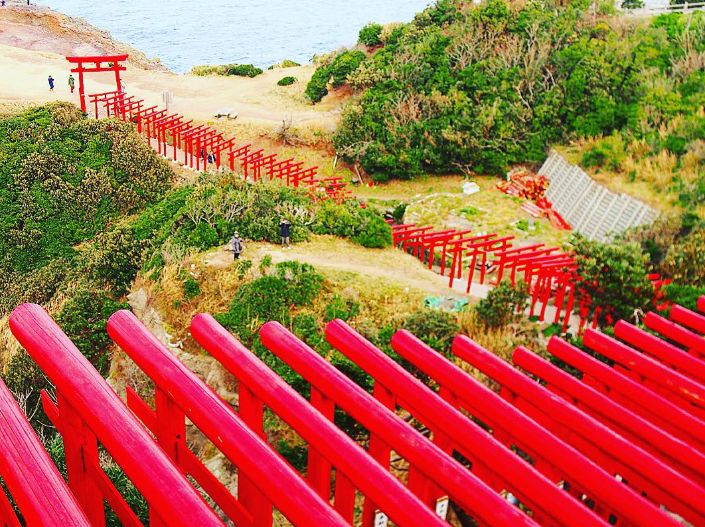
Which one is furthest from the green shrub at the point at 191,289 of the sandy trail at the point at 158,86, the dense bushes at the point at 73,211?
the sandy trail at the point at 158,86

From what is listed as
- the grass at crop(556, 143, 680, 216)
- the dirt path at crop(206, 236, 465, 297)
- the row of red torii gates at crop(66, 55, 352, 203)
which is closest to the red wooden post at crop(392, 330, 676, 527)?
the dirt path at crop(206, 236, 465, 297)

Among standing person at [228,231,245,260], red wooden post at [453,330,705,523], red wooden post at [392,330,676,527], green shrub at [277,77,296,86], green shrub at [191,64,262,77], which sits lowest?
green shrub at [191,64,262,77]

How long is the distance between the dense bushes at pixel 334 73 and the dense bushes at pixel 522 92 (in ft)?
12.9

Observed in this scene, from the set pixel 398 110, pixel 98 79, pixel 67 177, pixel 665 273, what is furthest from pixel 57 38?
pixel 665 273

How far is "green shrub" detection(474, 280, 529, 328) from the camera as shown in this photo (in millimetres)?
14836

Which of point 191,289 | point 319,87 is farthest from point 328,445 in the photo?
point 319,87

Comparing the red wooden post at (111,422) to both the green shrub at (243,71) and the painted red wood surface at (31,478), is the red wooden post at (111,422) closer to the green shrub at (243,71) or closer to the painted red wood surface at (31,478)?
the painted red wood surface at (31,478)

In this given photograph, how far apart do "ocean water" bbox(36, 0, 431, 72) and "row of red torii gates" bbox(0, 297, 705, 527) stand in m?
68.3

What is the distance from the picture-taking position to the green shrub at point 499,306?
48.7ft

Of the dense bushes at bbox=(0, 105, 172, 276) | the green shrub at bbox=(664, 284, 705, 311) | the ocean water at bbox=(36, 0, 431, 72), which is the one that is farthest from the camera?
the ocean water at bbox=(36, 0, 431, 72)

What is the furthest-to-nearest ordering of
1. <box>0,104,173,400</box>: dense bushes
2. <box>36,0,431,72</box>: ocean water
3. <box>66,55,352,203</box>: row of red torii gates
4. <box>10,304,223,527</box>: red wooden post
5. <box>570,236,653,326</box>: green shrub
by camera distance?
<box>36,0,431,72</box>: ocean water < <box>66,55,352,203</box>: row of red torii gates < <box>0,104,173,400</box>: dense bushes < <box>570,236,653,326</box>: green shrub < <box>10,304,223,527</box>: red wooden post

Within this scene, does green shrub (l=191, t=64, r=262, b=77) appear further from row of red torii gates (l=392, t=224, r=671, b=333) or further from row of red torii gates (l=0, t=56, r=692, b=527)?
row of red torii gates (l=0, t=56, r=692, b=527)

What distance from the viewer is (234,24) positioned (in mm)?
98250

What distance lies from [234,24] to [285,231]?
8641 cm
